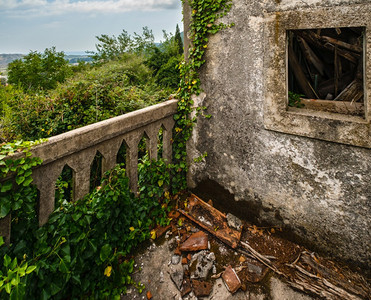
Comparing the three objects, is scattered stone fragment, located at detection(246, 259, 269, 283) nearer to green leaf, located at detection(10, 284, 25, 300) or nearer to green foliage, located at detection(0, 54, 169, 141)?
green leaf, located at detection(10, 284, 25, 300)

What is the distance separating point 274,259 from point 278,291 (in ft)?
1.22

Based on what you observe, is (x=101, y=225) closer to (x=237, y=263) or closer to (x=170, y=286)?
(x=170, y=286)

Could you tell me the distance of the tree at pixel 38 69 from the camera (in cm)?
2342

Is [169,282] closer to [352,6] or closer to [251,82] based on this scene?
[251,82]

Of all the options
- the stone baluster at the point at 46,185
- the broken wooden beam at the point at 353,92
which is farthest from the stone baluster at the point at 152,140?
the broken wooden beam at the point at 353,92

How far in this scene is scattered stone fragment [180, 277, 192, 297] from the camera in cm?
212

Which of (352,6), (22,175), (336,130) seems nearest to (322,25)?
(352,6)

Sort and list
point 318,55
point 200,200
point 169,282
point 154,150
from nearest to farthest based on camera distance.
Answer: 1. point 169,282
2. point 154,150
3. point 200,200
4. point 318,55

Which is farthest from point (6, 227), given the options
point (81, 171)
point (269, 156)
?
point (269, 156)

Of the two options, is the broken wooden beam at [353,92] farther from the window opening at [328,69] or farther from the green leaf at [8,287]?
the green leaf at [8,287]

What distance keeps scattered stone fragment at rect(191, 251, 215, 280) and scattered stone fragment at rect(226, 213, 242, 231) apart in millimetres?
485

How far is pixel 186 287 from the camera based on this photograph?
2168 millimetres

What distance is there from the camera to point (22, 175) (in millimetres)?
1579

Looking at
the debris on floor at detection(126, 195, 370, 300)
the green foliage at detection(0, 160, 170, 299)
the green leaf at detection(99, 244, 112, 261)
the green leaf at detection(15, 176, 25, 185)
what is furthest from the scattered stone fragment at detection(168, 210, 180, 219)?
the green leaf at detection(15, 176, 25, 185)
